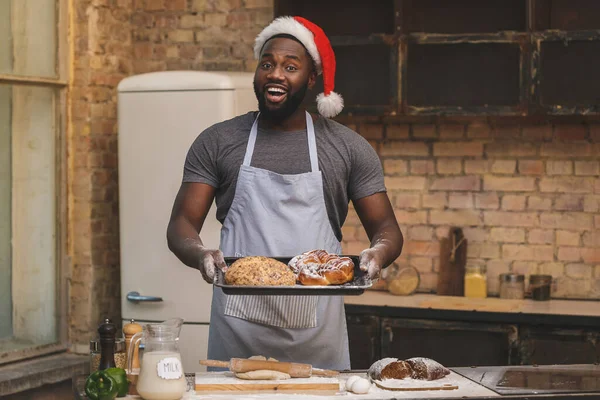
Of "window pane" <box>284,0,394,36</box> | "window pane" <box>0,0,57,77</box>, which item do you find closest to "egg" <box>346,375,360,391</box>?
"window pane" <box>284,0,394,36</box>

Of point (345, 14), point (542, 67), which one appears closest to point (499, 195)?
point (542, 67)

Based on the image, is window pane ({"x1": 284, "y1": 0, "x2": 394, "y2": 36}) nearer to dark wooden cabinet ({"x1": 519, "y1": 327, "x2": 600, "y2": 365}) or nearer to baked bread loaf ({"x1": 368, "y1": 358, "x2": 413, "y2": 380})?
dark wooden cabinet ({"x1": 519, "y1": 327, "x2": 600, "y2": 365})

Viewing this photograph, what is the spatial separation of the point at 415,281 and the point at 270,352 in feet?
7.60

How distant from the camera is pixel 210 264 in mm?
2816

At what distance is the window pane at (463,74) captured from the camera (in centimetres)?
506

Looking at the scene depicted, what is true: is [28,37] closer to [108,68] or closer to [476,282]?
→ [108,68]

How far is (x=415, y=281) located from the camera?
5422 millimetres

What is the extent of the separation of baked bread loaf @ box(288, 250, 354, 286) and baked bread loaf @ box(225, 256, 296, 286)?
41 millimetres

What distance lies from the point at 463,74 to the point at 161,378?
3.08 m

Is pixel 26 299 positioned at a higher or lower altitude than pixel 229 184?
lower

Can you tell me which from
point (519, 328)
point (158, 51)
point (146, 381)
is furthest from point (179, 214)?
point (158, 51)

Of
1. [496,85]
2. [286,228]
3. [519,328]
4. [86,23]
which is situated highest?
[86,23]

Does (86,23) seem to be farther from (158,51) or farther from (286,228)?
(286,228)

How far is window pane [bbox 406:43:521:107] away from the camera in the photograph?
5062 millimetres
